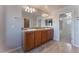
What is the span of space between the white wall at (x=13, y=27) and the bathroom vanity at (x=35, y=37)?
107 mm

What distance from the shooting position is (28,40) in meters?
2.01

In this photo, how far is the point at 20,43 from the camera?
1.98 meters

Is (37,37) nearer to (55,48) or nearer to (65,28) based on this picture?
(55,48)

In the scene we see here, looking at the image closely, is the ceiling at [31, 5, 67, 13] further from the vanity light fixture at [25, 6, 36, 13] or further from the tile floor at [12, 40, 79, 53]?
the tile floor at [12, 40, 79, 53]

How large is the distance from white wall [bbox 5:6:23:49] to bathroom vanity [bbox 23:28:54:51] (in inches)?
4.2

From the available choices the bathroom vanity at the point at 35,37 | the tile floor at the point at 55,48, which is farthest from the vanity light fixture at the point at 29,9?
the tile floor at the point at 55,48

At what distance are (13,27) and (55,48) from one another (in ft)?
2.76

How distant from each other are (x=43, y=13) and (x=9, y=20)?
2.04 ft

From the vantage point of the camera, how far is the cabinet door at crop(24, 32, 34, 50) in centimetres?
200

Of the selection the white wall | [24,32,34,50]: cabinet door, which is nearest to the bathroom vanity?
[24,32,34,50]: cabinet door

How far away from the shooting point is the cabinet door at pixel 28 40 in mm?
2000

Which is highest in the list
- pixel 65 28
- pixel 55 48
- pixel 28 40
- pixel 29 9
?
pixel 29 9

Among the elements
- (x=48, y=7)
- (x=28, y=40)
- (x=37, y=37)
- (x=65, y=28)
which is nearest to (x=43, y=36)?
(x=37, y=37)

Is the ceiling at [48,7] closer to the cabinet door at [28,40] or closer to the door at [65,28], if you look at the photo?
the door at [65,28]
